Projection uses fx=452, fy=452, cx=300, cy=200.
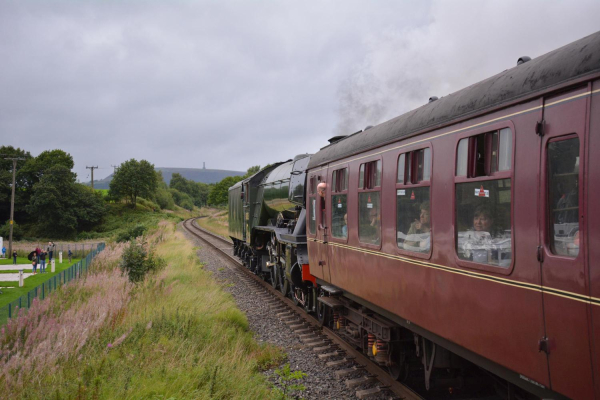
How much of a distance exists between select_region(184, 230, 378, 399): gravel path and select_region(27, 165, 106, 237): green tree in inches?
2123

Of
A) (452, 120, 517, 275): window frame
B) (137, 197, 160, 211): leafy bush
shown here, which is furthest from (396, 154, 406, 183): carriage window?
(137, 197, 160, 211): leafy bush

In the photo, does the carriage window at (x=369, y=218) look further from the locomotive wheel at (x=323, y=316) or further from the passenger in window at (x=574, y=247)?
the locomotive wheel at (x=323, y=316)

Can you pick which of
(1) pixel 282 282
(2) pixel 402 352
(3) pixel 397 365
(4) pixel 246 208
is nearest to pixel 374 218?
(2) pixel 402 352

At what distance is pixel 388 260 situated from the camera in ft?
17.1

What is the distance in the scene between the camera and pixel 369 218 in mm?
5789

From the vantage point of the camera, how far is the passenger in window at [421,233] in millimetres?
4445

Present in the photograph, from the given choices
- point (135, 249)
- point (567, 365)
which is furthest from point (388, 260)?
point (135, 249)

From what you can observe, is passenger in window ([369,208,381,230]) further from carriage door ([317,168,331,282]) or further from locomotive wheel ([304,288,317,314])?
locomotive wheel ([304,288,317,314])

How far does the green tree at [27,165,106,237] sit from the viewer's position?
60.1 meters

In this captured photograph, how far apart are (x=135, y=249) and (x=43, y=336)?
23.3 ft

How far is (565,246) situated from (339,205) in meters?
4.26

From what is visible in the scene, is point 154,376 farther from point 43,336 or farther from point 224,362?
point 43,336

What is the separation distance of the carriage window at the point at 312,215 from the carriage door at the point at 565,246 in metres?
5.23

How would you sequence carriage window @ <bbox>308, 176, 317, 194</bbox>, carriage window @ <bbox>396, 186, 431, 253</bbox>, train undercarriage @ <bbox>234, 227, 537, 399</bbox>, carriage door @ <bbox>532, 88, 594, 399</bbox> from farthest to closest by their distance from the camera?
carriage window @ <bbox>308, 176, 317, 194</bbox> < train undercarriage @ <bbox>234, 227, 537, 399</bbox> < carriage window @ <bbox>396, 186, 431, 253</bbox> < carriage door @ <bbox>532, 88, 594, 399</bbox>
